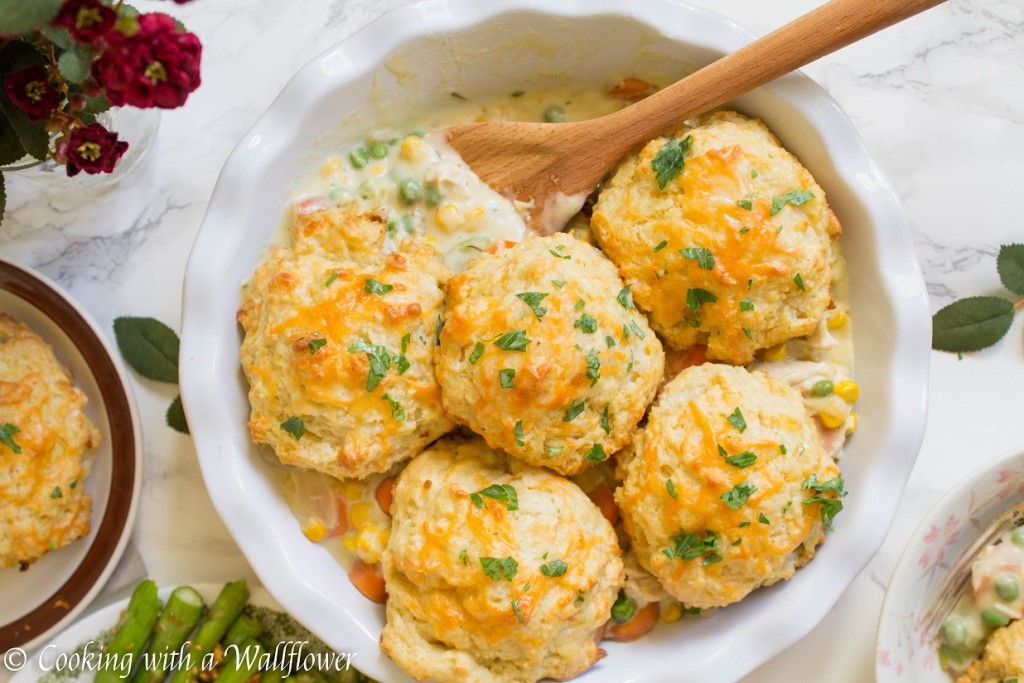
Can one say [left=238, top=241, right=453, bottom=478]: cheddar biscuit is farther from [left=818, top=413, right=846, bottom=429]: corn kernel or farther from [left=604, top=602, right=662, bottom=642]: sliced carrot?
[left=818, top=413, right=846, bottom=429]: corn kernel

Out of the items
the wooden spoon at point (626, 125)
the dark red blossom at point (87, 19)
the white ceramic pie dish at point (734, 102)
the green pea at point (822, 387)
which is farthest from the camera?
the green pea at point (822, 387)

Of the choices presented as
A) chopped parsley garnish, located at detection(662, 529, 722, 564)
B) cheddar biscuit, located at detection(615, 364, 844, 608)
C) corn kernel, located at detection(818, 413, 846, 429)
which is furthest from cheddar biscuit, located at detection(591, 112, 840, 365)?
chopped parsley garnish, located at detection(662, 529, 722, 564)

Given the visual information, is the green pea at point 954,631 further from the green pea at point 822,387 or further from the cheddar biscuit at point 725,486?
the green pea at point 822,387

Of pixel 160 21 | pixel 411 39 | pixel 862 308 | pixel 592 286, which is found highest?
pixel 160 21

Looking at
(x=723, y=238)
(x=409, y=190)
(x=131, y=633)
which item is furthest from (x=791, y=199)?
(x=131, y=633)

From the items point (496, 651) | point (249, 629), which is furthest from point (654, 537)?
point (249, 629)

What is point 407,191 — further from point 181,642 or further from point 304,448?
point 181,642

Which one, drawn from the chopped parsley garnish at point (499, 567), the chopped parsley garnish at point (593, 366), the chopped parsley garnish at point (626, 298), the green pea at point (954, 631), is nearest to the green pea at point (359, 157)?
the chopped parsley garnish at point (626, 298)
